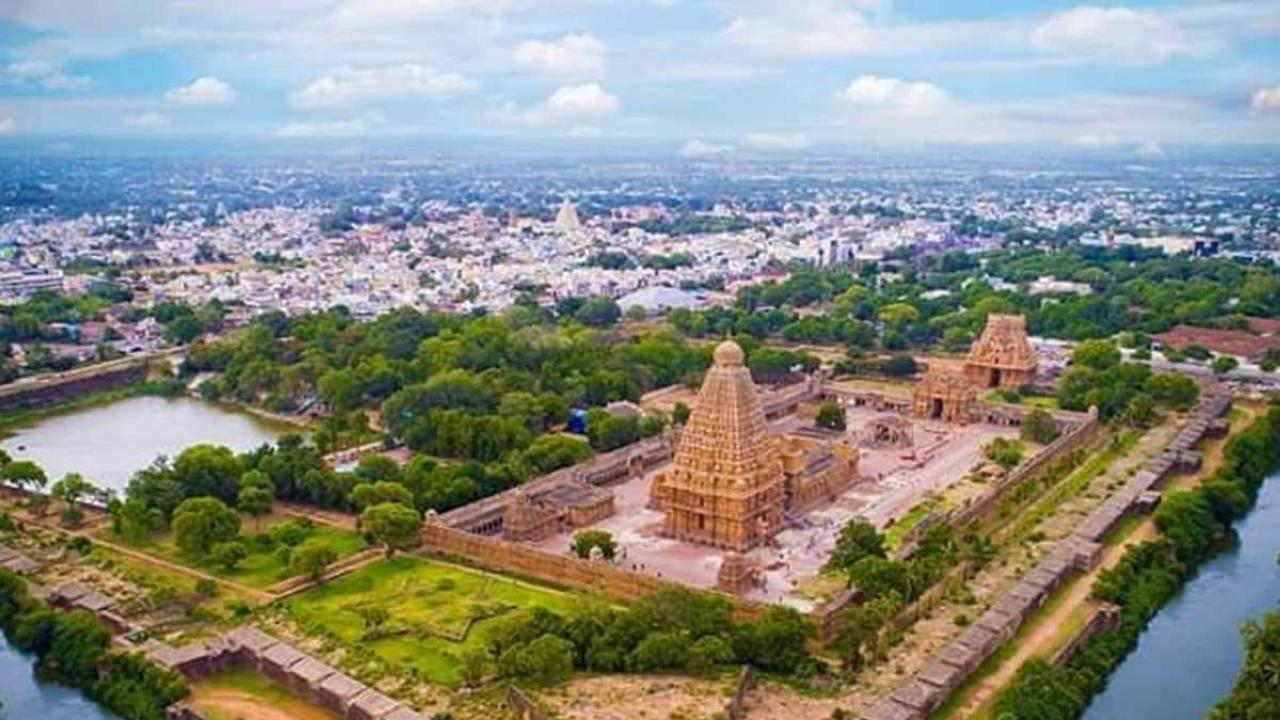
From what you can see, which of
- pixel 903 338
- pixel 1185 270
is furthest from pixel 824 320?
pixel 1185 270

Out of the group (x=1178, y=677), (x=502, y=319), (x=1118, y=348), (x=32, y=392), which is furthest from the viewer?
(x=502, y=319)

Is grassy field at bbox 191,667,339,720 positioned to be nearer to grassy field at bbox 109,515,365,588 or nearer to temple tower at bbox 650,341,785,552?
grassy field at bbox 109,515,365,588

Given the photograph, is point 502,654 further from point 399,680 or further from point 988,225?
point 988,225

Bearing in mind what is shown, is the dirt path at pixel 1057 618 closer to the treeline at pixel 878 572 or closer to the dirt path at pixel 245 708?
the treeline at pixel 878 572

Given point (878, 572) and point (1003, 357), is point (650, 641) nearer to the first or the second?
point (878, 572)

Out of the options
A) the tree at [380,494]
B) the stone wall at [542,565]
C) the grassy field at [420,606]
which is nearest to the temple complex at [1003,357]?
the stone wall at [542,565]

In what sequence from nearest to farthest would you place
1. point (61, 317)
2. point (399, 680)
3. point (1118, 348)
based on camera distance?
point (399, 680) → point (1118, 348) → point (61, 317)
